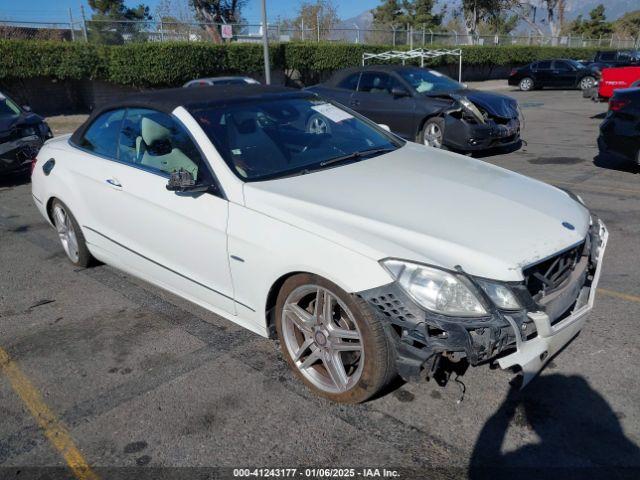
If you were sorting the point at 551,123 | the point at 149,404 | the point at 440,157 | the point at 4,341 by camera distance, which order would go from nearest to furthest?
the point at 149,404
the point at 4,341
the point at 440,157
the point at 551,123

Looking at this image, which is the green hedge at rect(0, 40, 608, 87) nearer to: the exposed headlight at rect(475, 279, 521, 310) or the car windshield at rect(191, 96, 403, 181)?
the car windshield at rect(191, 96, 403, 181)

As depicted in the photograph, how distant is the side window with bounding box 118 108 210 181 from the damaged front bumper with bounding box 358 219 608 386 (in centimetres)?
150

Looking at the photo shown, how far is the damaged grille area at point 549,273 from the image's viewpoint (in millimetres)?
2698

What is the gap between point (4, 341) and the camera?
12.8 ft

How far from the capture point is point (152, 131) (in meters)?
3.97

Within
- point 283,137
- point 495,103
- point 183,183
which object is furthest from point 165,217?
point 495,103

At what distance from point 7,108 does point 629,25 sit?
88.2 metres

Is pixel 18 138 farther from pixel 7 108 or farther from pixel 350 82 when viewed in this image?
pixel 350 82

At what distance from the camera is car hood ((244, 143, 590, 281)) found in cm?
263

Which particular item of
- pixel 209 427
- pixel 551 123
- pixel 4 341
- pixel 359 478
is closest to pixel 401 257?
pixel 359 478

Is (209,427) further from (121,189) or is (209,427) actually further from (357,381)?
(121,189)

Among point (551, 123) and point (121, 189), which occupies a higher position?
point (121, 189)

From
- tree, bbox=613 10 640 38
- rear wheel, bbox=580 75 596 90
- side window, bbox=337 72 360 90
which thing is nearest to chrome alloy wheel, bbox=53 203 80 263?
side window, bbox=337 72 360 90

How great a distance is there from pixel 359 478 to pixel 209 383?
115cm
